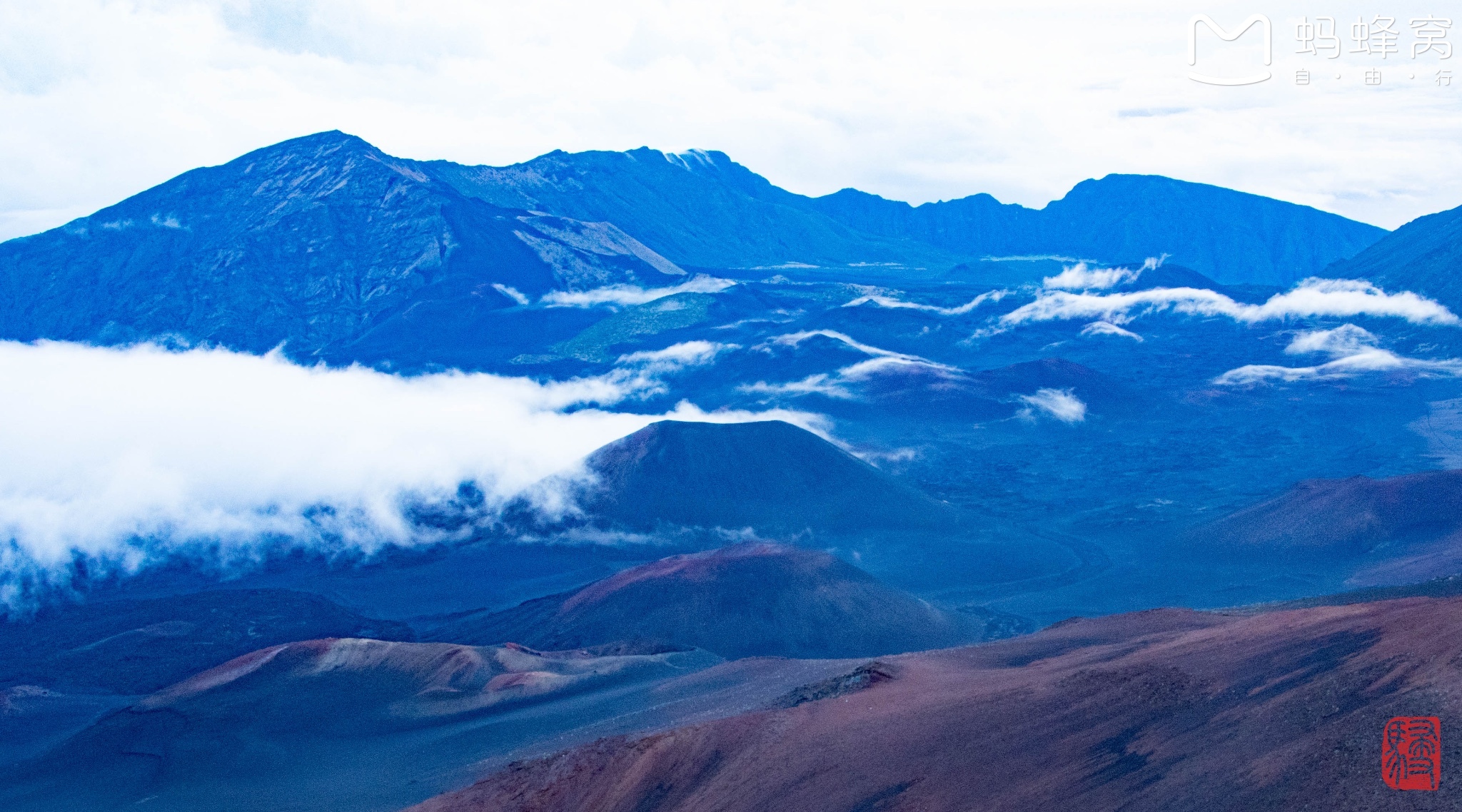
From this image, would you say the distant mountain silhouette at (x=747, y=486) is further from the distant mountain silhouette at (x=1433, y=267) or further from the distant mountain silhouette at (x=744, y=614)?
the distant mountain silhouette at (x=1433, y=267)

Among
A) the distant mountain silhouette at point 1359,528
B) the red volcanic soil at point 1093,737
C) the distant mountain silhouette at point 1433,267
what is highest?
the distant mountain silhouette at point 1433,267

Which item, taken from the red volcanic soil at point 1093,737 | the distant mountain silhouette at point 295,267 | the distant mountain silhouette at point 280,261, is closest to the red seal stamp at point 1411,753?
the red volcanic soil at point 1093,737

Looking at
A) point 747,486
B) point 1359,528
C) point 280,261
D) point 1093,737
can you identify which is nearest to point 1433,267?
point 1359,528

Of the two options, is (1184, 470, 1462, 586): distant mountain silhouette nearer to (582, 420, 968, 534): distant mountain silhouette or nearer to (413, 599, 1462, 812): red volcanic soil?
(582, 420, 968, 534): distant mountain silhouette

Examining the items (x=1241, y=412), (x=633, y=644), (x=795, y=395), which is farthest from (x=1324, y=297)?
(x=633, y=644)

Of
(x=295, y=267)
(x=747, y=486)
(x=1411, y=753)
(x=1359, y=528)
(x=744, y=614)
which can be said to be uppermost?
(x=295, y=267)

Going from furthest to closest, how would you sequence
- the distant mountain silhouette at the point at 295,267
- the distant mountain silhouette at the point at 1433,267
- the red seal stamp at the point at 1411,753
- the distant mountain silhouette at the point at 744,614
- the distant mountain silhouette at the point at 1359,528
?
Answer: the distant mountain silhouette at the point at 1433,267, the distant mountain silhouette at the point at 295,267, the distant mountain silhouette at the point at 1359,528, the distant mountain silhouette at the point at 744,614, the red seal stamp at the point at 1411,753

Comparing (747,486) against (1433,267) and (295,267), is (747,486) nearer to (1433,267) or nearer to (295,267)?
(295,267)
